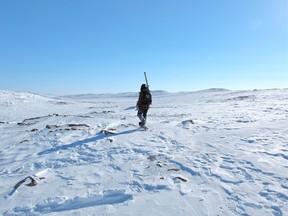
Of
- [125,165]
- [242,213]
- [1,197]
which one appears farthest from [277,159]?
[1,197]

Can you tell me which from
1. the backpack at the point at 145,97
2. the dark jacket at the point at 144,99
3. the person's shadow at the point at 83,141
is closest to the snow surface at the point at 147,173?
the person's shadow at the point at 83,141

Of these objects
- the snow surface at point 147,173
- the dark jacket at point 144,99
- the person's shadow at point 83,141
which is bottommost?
the snow surface at point 147,173

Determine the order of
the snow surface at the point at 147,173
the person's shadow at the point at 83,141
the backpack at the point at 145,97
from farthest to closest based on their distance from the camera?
the backpack at the point at 145,97 → the person's shadow at the point at 83,141 → the snow surface at the point at 147,173

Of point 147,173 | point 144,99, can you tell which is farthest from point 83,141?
point 147,173

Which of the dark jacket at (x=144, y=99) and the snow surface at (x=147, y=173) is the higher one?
the dark jacket at (x=144, y=99)

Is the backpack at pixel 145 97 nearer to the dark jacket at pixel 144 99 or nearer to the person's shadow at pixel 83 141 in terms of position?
the dark jacket at pixel 144 99

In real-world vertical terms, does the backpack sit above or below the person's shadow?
above

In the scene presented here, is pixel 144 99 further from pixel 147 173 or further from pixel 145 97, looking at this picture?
pixel 147 173

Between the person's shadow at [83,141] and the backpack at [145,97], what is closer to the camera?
the person's shadow at [83,141]

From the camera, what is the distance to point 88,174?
711 centimetres

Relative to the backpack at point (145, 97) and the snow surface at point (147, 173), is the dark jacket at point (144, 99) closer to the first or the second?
the backpack at point (145, 97)

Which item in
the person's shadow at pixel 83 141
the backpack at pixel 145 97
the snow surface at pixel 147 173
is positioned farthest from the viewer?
Result: the backpack at pixel 145 97

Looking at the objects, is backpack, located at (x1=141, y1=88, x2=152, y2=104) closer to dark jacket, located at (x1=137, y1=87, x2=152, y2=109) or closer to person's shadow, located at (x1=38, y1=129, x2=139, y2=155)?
dark jacket, located at (x1=137, y1=87, x2=152, y2=109)

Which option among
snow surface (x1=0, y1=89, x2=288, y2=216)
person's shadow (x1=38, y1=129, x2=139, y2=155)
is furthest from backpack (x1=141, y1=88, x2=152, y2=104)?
snow surface (x1=0, y1=89, x2=288, y2=216)
